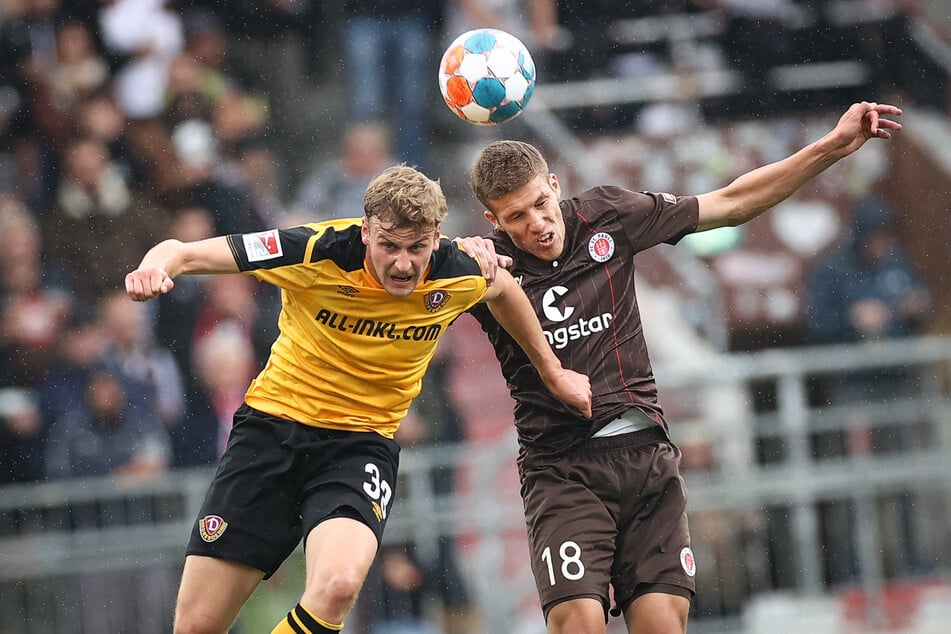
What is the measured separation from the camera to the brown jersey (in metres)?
5.35

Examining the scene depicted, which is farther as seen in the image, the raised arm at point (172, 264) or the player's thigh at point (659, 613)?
the player's thigh at point (659, 613)

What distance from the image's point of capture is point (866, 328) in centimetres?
1030

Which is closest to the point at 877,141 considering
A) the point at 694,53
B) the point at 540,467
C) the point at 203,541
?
the point at 694,53

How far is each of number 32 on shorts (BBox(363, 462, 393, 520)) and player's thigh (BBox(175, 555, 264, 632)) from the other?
53cm

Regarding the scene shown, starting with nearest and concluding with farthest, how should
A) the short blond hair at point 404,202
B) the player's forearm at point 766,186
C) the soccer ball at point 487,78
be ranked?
the short blond hair at point 404,202, the player's forearm at point 766,186, the soccer ball at point 487,78

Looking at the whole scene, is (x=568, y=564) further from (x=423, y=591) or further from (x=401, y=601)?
(x=401, y=601)

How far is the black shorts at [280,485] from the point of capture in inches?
205

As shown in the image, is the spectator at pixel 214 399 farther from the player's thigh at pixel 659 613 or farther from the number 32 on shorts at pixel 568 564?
the player's thigh at pixel 659 613

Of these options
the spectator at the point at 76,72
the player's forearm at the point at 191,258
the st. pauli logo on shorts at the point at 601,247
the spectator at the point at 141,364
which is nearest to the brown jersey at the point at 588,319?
the st. pauli logo on shorts at the point at 601,247

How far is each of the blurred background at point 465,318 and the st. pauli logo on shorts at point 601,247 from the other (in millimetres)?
3259

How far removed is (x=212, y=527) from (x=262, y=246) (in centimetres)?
107

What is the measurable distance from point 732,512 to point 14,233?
512 centimetres

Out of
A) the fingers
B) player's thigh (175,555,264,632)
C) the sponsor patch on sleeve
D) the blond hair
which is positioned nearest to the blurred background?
player's thigh (175,555,264,632)

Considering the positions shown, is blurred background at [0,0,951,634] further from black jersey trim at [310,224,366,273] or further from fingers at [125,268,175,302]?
fingers at [125,268,175,302]
